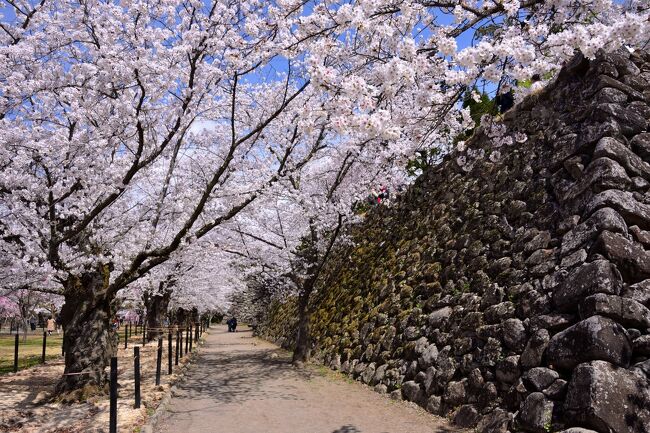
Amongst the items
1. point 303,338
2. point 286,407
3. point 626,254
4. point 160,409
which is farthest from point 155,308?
point 626,254

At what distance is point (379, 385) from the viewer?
10.5 metres

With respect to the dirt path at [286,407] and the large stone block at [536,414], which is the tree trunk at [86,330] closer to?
the dirt path at [286,407]

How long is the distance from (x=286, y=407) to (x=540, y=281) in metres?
5.32

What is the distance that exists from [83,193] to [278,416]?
20.5ft

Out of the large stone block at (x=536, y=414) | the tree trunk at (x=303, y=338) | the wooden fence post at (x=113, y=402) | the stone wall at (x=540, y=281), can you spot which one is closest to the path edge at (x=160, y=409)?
the wooden fence post at (x=113, y=402)

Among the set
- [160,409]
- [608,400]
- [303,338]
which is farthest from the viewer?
[303,338]

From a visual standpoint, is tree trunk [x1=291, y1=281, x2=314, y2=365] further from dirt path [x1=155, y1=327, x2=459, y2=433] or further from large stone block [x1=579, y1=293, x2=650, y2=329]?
large stone block [x1=579, y1=293, x2=650, y2=329]

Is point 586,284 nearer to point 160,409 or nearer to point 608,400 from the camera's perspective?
point 608,400

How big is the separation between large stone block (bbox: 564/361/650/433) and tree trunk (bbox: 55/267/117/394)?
826 centimetres

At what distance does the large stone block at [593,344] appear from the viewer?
18.6 feet

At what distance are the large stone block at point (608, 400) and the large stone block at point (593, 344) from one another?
139 millimetres

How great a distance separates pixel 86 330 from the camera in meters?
9.75

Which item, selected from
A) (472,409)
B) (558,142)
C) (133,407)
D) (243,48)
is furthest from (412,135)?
(133,407)

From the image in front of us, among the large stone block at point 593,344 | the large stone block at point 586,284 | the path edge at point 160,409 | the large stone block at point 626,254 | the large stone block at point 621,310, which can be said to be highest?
the large stone block at point 626,254
